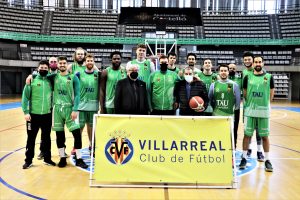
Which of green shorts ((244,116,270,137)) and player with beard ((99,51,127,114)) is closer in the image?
green shorts ((244,116,270,137))

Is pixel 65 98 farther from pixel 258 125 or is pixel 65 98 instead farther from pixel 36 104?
pixel 258 125

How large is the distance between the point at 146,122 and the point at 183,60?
63.6ft

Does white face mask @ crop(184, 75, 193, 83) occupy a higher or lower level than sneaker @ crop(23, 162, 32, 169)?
higher

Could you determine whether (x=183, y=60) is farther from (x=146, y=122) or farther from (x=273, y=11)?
(x=146, y=122)

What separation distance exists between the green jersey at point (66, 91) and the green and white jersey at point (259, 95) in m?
2.68

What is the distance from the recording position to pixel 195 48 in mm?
25250

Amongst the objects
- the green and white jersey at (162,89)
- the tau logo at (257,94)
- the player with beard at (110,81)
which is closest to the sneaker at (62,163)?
the player with beard at (110,81)

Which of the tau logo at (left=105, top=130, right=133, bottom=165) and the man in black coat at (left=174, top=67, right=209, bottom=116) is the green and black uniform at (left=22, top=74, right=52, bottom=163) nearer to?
the tau logo at (left=105, top=130, right=133, bottom=165)

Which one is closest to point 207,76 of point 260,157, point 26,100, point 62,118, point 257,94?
point 257,94

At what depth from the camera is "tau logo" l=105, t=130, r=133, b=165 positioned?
12.3 ft

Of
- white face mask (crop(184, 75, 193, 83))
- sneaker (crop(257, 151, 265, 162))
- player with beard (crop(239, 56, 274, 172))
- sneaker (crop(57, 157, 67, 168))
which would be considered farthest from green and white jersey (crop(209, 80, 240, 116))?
sneaker (crop(57, 157, 67, 168))

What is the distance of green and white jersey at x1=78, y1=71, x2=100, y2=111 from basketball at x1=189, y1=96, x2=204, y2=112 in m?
1.76

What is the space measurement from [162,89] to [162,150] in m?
1.06

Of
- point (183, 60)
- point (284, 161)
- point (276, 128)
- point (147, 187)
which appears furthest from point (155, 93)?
point (183, 60)
